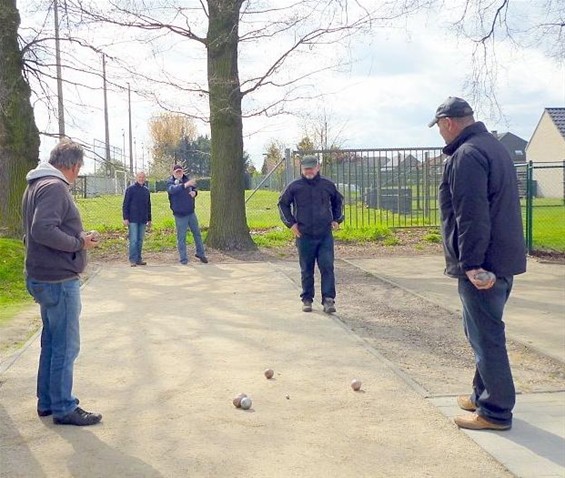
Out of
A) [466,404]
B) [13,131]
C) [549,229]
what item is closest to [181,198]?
[13,131]

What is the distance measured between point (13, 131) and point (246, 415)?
11.3m

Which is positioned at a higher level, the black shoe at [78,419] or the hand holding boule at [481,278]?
the hand holding boule at [481,278]

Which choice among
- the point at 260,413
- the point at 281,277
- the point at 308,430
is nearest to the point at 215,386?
the point at 260,413

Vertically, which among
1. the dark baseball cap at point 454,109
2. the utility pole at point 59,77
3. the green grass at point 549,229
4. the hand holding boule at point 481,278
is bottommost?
the green grass at point 549,229

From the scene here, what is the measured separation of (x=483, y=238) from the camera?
199 inches

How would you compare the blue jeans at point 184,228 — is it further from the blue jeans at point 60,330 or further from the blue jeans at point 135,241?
the blue jeans at point 60,330

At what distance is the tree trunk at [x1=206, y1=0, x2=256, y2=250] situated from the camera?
16.0 metres

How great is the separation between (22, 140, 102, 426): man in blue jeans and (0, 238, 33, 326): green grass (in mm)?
4148

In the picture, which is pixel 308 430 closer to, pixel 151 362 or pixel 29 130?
pixel 151 362

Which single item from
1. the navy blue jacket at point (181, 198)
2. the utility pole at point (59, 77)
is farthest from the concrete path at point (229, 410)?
the utility pole at point (59, 77)

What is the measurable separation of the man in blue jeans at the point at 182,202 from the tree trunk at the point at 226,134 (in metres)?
1.98

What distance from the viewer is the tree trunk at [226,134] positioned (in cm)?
1597

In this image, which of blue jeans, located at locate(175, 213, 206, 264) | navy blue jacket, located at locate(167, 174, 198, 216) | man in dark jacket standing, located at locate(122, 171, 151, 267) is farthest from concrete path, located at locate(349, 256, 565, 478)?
man in dark jacket standing, located at locate(122, 171, 151, 267)

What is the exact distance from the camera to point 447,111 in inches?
211
